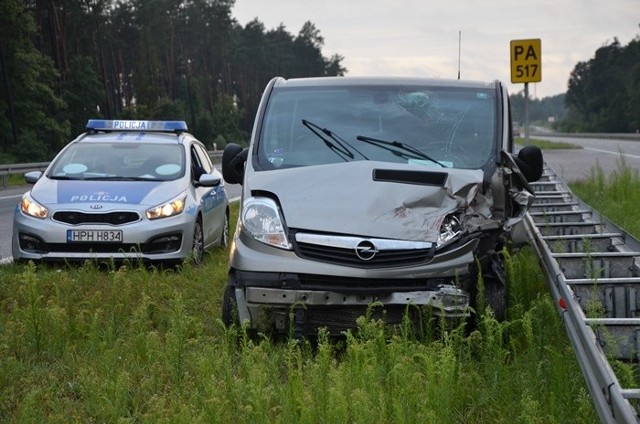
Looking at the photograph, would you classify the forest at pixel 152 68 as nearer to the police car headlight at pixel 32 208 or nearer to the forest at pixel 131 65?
the forest at pixel 131 65

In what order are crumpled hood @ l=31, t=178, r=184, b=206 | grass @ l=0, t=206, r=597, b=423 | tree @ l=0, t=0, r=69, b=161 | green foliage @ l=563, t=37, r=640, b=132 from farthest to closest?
green foliage @ l=563, t=37, r=640, b=132
tree @ l=0, t=0, r=69, b=161
crumpled hood @ l=31, t=178, r=184, b=206
grass @ l=0, t=206, r=597, b=423

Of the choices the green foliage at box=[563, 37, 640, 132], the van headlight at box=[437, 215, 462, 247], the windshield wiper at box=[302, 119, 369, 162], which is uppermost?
the windshield wiper at box=[302, 119, 369, 162]

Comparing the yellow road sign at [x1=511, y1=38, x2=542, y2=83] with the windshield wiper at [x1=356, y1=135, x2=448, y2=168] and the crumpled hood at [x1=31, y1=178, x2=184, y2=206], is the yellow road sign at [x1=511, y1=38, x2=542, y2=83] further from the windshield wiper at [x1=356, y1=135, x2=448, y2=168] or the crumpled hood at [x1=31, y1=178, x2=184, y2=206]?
the windshield wiper at [x1=356, y1=135, x2=448, y2=168]

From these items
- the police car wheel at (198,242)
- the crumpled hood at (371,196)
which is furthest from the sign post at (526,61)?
the crumpled hood at (371,196)

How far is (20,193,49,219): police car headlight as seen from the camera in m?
10.4

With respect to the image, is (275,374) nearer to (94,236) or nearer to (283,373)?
(283,373)

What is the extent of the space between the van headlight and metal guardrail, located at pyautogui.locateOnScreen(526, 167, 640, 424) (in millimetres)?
633

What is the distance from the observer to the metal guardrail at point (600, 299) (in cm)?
405

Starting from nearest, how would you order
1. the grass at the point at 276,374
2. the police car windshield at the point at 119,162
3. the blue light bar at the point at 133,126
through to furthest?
the grass at the point at 276,374 → the police car windshield at the point at 119,162 → the blue light bar at the point at 133,126

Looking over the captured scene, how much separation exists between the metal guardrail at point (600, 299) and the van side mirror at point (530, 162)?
481 mm

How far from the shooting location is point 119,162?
11773 millimetres

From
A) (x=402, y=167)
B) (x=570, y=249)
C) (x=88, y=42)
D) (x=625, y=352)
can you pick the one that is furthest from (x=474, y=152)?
(x=88, y=42)

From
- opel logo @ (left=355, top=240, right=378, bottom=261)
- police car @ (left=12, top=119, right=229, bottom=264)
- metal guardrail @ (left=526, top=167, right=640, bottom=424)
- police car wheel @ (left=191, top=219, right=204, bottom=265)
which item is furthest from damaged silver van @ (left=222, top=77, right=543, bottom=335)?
police car wheel @ (left=191, top=219, right=204, bottom=265)

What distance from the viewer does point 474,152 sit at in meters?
7.71
